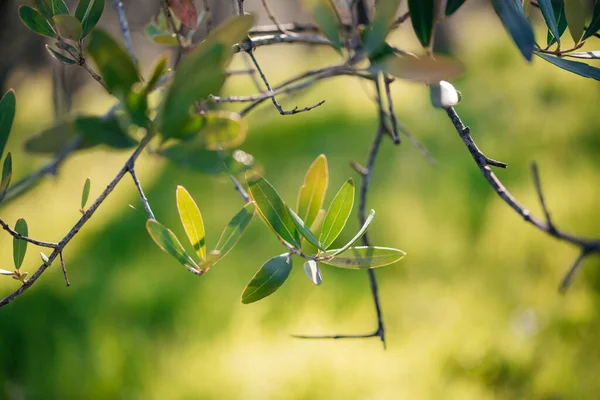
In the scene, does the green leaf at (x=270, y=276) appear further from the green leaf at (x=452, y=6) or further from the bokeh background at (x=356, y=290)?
the bokeh background at (x=356, y=290)

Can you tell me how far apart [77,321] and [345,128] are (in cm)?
120

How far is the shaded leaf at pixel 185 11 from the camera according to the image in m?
0.45

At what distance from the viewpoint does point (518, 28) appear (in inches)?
11.4

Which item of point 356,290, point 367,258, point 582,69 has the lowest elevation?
point 356,290

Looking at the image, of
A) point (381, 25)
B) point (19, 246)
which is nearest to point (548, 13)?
point (381, 25)

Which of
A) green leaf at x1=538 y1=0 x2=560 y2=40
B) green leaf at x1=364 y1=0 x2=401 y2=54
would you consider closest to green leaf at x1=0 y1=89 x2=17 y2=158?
green leaf at x1=364 y1=0 x2=401 y2=54

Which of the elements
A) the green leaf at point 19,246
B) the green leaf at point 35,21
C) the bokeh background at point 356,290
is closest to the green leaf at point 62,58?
the green leaf at point 35,21

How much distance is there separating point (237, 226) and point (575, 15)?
0.34 m

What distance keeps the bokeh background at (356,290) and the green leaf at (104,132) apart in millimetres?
588

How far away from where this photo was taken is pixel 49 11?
43cm

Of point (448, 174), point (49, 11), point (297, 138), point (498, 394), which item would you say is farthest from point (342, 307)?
point (49, 11)

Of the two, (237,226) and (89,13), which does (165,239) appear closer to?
(237,226)

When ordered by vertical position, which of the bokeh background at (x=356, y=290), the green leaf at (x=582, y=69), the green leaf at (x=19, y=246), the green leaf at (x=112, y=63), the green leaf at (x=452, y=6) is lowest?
the bokeh background at (x=356, y=290)

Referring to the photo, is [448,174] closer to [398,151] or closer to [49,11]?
[398,151]
